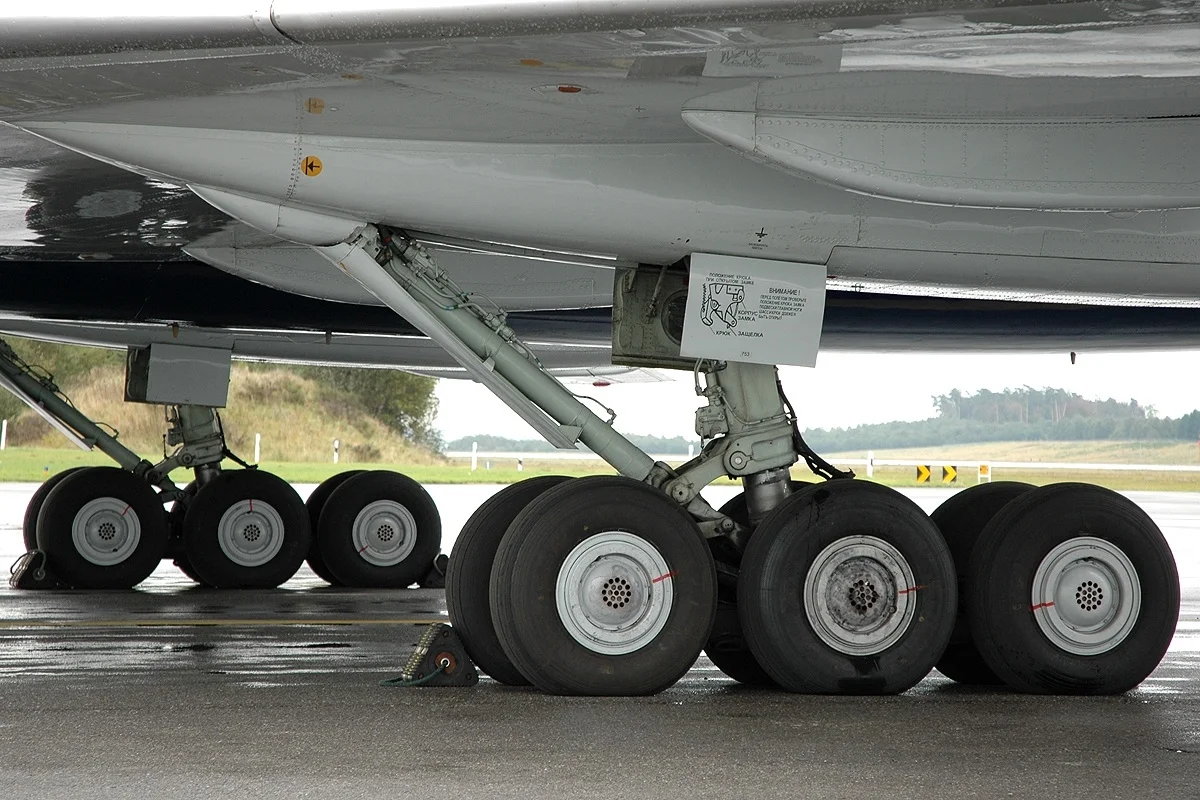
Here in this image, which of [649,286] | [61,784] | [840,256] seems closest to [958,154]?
[840,256]

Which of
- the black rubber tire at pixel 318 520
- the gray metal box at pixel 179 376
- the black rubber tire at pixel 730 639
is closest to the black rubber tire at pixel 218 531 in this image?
the black rubber tire at pixel 318 520

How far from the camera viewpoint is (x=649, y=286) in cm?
→ 599

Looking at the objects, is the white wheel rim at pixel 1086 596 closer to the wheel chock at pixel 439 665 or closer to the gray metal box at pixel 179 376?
the wheel chock at pixel 439 665

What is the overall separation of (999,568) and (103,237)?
17.0 feet

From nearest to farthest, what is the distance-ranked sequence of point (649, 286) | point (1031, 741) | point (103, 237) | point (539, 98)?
point (1031, 741)
point (539, 98)
point (649, 286)
point (103, 237)

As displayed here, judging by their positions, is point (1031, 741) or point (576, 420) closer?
point (1031, 741)

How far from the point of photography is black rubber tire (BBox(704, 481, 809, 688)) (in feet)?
18.1

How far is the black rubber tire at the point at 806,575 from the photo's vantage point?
5.20 meters

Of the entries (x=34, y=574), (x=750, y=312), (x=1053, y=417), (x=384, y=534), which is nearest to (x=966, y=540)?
(x=750, y=312)

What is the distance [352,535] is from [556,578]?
6.02m

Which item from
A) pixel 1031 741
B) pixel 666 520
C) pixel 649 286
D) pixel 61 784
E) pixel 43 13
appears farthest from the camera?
pixel 649 286

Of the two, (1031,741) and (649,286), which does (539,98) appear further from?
(1031,741)

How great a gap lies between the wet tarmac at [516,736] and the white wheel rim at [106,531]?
369 centimetres

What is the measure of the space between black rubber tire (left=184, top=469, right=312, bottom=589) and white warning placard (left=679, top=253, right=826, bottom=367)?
18.9 ft
